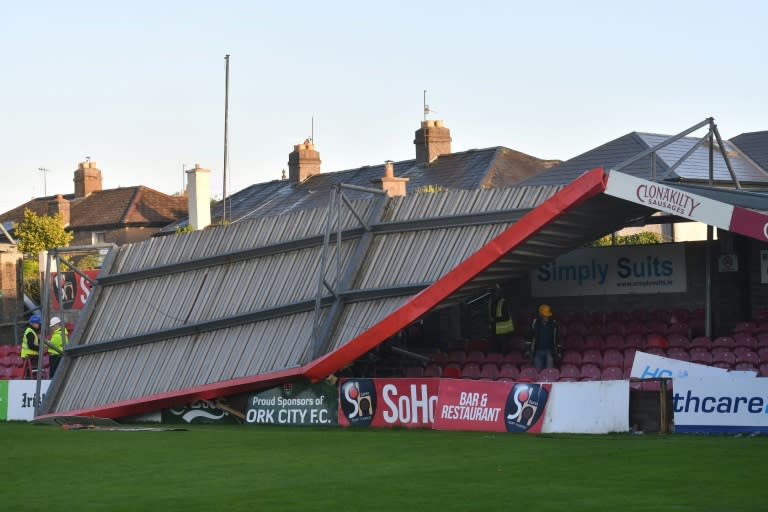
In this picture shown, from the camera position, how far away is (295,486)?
1392 centimetres

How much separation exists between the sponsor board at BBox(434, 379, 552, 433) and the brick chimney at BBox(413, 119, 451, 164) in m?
37.0

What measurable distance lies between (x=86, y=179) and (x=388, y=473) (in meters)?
66.4

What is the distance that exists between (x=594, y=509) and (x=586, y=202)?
12.9 m

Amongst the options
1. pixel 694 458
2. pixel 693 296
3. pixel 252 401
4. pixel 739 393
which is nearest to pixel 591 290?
pixel 693 296

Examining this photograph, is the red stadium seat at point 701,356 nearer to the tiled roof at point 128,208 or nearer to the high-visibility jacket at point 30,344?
the high-visibility jacket at point 30,344

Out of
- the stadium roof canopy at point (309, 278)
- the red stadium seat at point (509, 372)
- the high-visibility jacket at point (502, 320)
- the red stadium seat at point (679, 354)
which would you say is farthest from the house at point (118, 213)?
the red stadium seat at point (679, 354)

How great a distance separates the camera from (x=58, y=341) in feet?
110

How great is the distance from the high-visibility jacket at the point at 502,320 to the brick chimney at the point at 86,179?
53191mm

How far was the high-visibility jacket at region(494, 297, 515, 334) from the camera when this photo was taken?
2844cm

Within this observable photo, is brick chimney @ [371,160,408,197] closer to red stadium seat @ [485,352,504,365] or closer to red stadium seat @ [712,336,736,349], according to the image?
red stadium seat @ [485,352,504,365]

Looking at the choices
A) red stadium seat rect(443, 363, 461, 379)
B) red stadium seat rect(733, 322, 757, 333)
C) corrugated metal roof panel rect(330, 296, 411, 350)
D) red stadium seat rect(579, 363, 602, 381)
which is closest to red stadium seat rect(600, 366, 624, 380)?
red stadium seat rect(579, 363, 602, 381)

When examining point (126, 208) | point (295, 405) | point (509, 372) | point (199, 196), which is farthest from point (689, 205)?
point (126, 208)

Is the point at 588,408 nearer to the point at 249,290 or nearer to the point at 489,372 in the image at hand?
the point at 489,372

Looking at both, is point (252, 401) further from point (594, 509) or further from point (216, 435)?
point (594, 509)
